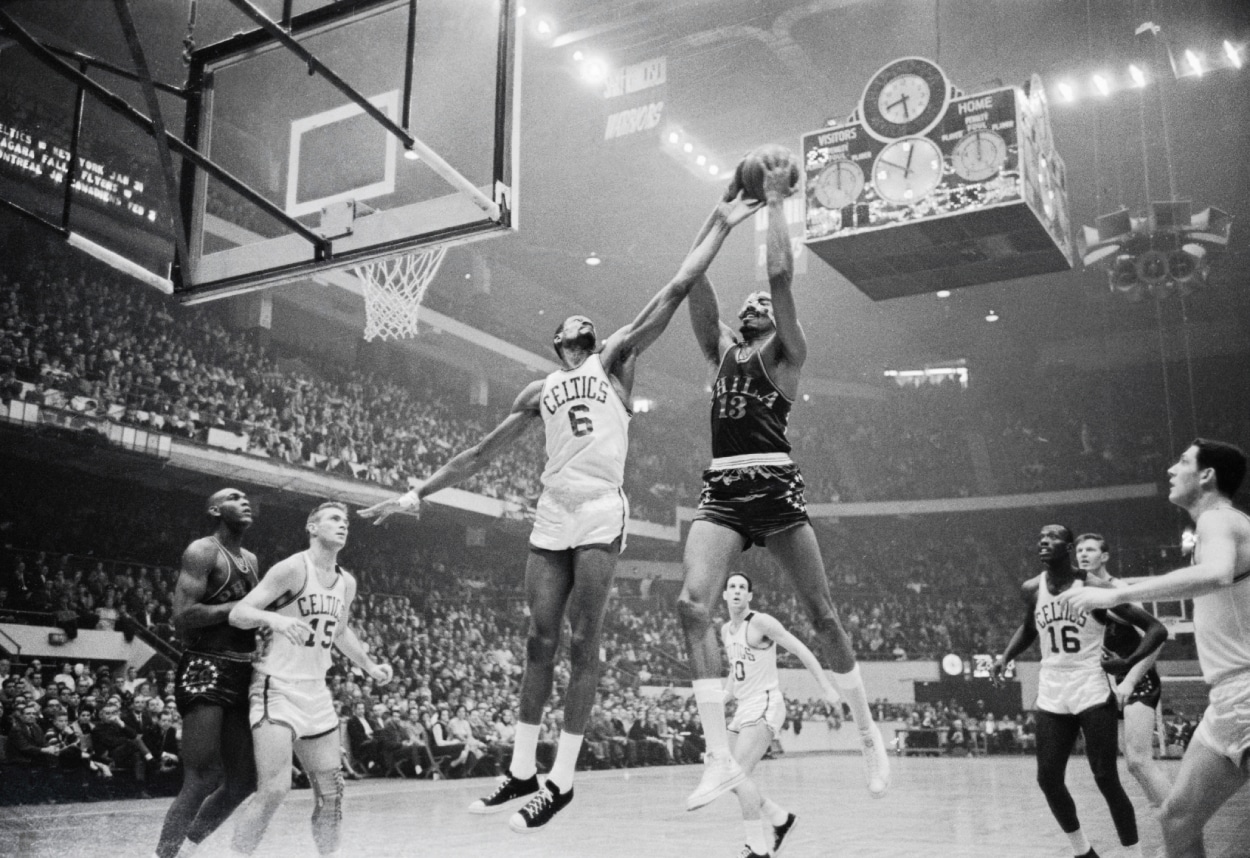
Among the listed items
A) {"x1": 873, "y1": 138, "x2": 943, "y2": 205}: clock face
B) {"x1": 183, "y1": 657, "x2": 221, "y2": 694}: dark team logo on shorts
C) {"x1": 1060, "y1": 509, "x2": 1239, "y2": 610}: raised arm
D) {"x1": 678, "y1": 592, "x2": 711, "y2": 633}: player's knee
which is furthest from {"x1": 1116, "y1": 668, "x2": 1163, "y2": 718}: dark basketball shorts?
{"x1": 183, "y1": 657, "x2": 221, "y2": 694}: dark team logo on shorts

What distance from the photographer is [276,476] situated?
20.9 m

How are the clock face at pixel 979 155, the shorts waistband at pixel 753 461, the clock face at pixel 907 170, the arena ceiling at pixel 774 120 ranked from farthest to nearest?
1. the arena ceiling at pixel 774 120
2. the clock face at pixel 907 170
3. the clock face at pixel 979 155
4. the shorts waistband at pixel 753 461

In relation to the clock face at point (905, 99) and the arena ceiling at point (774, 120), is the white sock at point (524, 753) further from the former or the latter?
the arena ceiling at point (774, 120)

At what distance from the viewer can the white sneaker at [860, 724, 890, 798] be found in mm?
5516

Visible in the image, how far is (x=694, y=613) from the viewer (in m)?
4.77

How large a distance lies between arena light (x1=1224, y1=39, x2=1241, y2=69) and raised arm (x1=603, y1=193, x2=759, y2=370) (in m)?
15.3

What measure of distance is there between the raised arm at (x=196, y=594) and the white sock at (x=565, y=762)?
2126 mm

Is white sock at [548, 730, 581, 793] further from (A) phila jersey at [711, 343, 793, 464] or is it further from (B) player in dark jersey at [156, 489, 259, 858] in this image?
(B) player in dark jersey at [156, 489, 259, 858]

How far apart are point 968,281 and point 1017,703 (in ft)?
64.6

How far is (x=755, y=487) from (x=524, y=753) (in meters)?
1.62

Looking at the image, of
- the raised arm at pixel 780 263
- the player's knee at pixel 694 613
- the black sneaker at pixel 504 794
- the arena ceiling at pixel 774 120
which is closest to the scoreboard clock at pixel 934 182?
the arena ceiling at pixel 774 120

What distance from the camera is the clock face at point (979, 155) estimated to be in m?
10.6

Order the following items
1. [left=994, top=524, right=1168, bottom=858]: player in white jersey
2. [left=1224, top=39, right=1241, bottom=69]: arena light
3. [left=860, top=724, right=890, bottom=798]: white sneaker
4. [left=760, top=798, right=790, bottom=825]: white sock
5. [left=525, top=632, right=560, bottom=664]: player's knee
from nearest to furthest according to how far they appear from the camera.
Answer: [left=525, top=632, right=560, bottom=664]: player's knee < [left=860, top=724, right=890, bottom=798]: white sneaker < [left=994, top=524, right=1168, bottom=858]: player in white jersey < [left=760, top=798, right=790, bottom=825]: white sock < [left=1224, top=39, right=1241, bottom=69]: arena light

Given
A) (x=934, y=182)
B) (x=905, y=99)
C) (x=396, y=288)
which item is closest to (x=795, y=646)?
(x=396, y=288)
